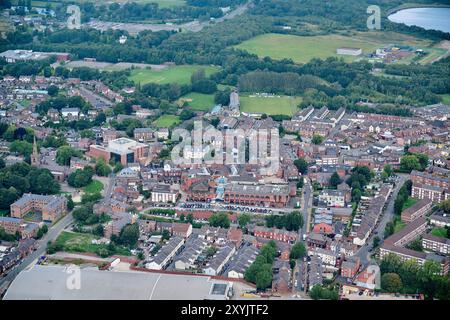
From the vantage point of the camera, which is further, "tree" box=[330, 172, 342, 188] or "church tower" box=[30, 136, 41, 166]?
"church tower" box=[30, 136, 41, 166]

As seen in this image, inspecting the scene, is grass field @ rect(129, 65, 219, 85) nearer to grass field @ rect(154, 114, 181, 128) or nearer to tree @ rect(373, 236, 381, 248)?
grass field @ rect(154, 114, 181, 128)

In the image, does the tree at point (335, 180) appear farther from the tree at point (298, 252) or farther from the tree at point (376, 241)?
the tree at point (298, 252)

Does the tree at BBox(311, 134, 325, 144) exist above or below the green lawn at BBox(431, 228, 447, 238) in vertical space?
above

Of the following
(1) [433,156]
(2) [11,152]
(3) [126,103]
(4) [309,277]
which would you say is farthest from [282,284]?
(3) [126,103]

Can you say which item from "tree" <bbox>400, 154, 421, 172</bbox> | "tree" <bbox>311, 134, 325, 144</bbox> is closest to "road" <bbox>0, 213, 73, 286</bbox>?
"tree" <bbox>311, 134, 325, 144</bbox>
